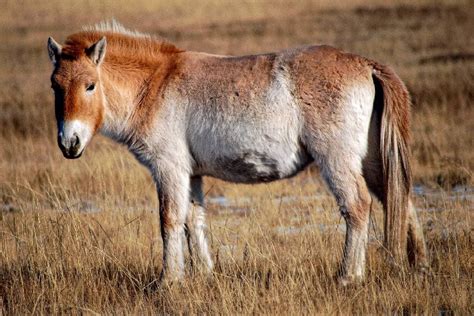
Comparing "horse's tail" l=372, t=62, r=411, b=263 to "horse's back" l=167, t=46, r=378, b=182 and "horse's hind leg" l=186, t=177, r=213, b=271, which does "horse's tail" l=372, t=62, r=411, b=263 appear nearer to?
"horse's back" l=167, t=46, r=378, b=182

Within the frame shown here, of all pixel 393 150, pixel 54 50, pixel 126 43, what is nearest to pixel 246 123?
pixel 393 150

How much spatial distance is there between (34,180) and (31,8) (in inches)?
1302

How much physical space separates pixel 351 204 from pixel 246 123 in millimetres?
1125

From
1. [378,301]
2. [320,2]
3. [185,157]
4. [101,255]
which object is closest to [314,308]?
[378,301]

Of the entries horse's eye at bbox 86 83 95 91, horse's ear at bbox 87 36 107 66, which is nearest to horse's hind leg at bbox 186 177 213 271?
horse's eye at bbox 86 83 95 91

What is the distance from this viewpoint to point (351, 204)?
6.09m

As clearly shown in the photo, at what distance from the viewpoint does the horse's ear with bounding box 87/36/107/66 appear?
661 centimetres

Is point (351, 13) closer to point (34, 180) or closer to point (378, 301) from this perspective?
point (34, 180)

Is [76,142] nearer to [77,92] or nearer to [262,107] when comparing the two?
[77,92]

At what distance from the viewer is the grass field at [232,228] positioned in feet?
18.8

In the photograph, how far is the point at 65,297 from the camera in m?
6.07

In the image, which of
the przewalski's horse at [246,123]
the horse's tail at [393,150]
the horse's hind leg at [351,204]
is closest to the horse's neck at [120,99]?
the przewalski's horse at [246,123]

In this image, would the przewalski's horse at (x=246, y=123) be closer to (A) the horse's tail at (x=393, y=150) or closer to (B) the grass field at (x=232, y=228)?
(A) the horse's tail at (x=393, y=150)

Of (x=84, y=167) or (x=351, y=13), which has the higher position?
(x=351, y=13)
